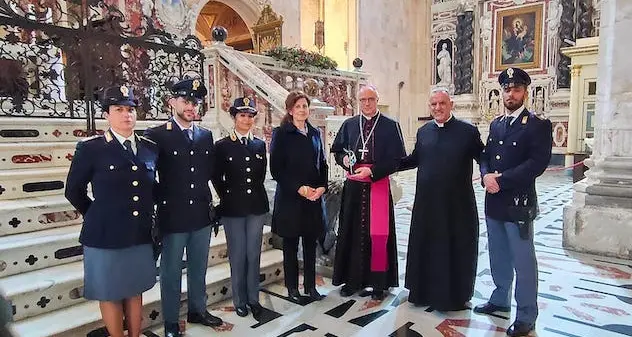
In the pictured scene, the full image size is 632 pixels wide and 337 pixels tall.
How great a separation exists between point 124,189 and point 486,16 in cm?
1586

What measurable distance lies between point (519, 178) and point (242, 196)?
184cm

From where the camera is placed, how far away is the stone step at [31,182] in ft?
11.8

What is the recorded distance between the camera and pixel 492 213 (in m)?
3.11

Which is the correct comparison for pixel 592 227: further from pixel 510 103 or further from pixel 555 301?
pixel 510 103

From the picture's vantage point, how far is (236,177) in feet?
10.4

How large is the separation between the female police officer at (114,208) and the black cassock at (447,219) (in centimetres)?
198

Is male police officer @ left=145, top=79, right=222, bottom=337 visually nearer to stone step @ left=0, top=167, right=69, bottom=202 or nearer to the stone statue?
stone step @ left=0, top=167, right=69, bottom=202

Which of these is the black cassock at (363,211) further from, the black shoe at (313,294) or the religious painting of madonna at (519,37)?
the religious painting of madonna at (519,37)

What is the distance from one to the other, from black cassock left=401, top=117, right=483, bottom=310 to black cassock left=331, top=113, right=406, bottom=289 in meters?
0.26

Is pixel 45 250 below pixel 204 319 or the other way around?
the other way around

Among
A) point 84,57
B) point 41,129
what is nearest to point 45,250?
point 41,129

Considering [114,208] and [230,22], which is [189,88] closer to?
[114,208]

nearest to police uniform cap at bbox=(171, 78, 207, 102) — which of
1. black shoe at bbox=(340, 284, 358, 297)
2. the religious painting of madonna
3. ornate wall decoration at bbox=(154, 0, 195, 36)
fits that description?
black shoe at bbox=(340, 284, 358, 297)

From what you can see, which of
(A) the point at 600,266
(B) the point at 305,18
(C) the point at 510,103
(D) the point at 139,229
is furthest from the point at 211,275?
(B) the point at 305,18
